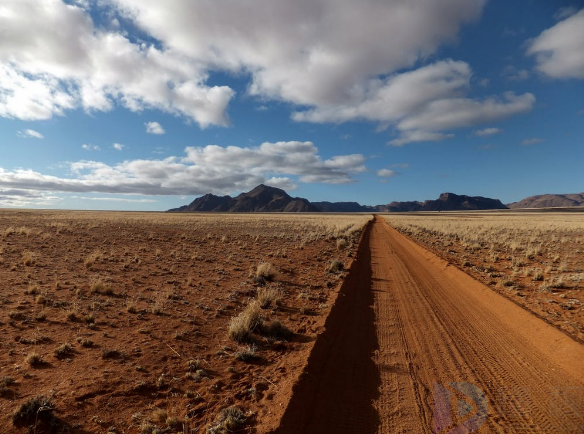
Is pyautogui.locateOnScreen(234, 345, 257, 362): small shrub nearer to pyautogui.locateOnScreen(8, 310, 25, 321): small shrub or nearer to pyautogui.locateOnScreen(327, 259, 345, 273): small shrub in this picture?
pyautogui.locateOnScreen(8, 310, 25, 321): small shrub

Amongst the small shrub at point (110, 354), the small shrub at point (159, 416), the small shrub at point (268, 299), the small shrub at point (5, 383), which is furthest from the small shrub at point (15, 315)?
the small shrub at point (268, 299)

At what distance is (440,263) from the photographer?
1540 cm

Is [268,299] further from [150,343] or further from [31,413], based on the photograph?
[31,413]

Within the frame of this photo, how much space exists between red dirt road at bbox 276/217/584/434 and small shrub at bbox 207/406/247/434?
64 cm

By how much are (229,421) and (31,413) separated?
283 cm

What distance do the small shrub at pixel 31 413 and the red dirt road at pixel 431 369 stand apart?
3.39 metres

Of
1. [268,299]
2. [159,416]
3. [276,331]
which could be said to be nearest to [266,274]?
[268,299]

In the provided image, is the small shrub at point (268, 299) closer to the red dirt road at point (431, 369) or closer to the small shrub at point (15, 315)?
the red dirt road at point (431, 369)

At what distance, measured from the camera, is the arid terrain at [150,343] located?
4402 millimetres

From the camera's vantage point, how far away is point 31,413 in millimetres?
4246

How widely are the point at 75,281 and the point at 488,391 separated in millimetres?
13054

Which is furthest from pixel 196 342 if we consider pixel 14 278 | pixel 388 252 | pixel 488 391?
pixel 388 252

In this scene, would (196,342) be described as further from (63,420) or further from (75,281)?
(75,281)

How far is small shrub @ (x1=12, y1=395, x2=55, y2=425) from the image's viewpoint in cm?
419
